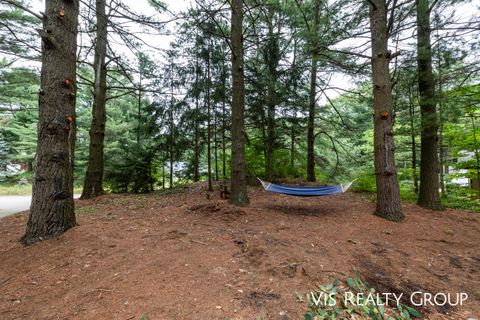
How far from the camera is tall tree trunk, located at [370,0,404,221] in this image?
3.60 m

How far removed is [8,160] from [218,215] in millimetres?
17200

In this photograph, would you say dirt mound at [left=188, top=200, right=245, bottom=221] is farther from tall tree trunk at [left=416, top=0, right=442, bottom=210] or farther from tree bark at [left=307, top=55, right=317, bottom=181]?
tree bark at [left=307, top=55, right=317, bottom=181]

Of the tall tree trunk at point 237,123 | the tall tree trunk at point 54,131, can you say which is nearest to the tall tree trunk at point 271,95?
the tall tree trunk at point 237,123

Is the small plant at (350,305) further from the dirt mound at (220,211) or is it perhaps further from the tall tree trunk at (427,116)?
the tall tree trunk at (427,116)

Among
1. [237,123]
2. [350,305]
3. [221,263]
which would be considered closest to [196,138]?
[237,123]

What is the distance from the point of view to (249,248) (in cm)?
239

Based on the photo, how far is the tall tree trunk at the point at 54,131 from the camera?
252 centimetres

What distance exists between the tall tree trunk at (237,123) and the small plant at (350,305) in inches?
97.6

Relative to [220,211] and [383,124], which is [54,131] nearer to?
[220,211]

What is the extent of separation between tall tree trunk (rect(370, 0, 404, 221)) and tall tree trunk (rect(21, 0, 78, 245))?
4409mm

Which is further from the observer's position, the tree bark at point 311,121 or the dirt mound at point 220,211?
the tree bark at point 311,121

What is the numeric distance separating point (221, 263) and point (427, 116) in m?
4.38

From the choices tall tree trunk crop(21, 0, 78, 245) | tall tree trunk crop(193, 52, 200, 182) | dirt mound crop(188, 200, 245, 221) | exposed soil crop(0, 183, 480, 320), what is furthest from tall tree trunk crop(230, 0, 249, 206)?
tall tree trunk crop(193, 52, 200, 182)

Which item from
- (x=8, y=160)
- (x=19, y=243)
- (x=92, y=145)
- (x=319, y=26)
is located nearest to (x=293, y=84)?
(x=319, y=26)
